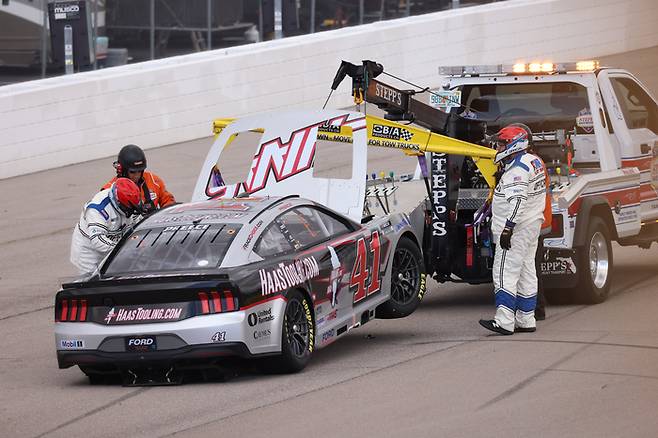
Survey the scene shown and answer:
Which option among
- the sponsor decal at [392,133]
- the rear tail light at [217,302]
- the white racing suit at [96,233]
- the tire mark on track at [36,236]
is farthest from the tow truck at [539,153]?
the tire mark on track at [36,236]

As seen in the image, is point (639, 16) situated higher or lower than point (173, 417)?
higher

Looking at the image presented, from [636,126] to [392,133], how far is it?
126 inches

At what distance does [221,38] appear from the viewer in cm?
2753

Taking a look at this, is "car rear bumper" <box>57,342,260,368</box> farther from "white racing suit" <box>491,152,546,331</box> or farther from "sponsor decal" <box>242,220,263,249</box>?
"white racing suit" <box>491,152,546,331</box>

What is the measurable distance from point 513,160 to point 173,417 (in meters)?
4.31

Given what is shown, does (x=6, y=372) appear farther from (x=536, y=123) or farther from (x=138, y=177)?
(x=536, y=123)

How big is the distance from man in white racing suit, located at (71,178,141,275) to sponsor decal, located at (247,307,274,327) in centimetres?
213

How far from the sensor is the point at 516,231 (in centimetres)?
1206

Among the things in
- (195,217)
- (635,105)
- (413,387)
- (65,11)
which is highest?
(65,11)

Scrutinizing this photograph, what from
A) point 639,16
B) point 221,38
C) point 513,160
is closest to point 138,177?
point 513,160

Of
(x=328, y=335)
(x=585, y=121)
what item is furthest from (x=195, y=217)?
(x=585, y=121)

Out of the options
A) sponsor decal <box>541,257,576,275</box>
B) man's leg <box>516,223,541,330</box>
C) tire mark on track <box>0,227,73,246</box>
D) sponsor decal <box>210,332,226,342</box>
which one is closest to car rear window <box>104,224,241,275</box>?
sponsor decal <box>210,332,226,342</box>

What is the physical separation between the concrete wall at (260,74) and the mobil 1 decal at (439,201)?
→ 10884mm

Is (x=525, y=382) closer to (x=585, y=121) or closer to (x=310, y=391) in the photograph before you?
(x=310, y=391)
